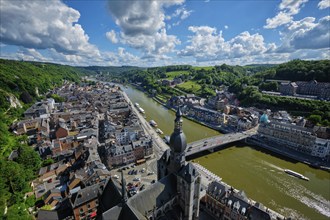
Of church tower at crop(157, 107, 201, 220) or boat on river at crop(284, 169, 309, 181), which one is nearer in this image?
church tower at crop(157, 107, 201, 220)

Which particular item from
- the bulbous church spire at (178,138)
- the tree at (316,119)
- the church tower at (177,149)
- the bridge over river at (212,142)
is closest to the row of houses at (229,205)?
the church tower at (177,149)

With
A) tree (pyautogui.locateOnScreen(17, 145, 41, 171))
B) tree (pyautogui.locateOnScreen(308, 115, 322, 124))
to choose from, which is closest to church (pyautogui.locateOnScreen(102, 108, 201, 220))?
tree (pyautogui.locateOnScreen(17, 145, 41, 171))

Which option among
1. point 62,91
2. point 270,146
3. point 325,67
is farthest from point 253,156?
point 62,91

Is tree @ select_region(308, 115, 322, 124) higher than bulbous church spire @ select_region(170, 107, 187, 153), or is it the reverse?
bulbous church spire @ select_region(170, 107, 187, 153)

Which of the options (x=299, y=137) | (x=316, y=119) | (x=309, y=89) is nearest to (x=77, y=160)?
(x=299, y=137)

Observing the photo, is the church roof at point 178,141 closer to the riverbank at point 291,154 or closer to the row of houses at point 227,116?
the riverbank at point 291,154

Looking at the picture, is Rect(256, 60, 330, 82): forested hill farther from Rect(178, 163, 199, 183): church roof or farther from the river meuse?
Rect(178, 163, 199, 183): church roof

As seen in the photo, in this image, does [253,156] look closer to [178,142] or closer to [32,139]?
[178,142]
